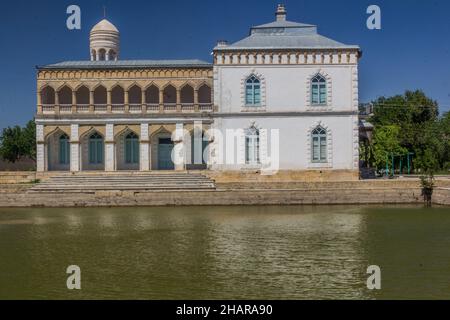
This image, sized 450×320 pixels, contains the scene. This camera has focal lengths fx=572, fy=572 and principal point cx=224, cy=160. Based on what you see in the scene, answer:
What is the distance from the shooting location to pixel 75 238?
17953 mm

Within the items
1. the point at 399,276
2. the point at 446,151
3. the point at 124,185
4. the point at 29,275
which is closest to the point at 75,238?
the point at 29,275

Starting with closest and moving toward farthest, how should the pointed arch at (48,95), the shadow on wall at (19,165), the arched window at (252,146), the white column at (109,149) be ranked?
1. the arched window at (252,146)
2. the white column at (109,149)
3. the pointed arch at (48,95)
4. the shadow on wall at (19,165)

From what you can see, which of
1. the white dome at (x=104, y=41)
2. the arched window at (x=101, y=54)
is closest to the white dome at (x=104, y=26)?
the white dome at (x=104, y=41)

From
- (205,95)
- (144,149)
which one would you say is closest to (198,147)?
(144,149)

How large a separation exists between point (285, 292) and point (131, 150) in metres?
26.6

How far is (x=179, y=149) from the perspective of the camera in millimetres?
35469

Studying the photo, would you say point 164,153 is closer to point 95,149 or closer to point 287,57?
point 95,149

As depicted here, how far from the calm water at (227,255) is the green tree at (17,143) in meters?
29.0

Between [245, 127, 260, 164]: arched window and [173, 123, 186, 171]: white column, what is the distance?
14.0ft

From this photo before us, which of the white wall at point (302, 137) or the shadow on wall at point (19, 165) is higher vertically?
the white wall at point (302, 137)

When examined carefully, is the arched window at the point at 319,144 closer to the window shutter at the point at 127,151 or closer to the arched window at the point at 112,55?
the window shutter at the point at 127,151

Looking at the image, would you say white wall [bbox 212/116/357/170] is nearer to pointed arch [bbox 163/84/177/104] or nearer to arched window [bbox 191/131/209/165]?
arched window [bbox 191/131/209/165]

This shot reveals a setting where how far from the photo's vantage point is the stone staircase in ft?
A: 97.9

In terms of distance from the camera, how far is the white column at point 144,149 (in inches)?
1363
